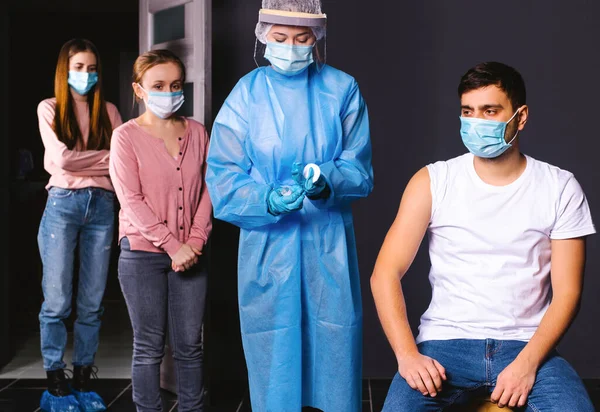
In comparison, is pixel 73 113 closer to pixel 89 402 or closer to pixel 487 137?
pixel 89 402

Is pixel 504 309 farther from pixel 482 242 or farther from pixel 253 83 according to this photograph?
pixel 253 83

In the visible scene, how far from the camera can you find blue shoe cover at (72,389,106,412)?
3113 mm

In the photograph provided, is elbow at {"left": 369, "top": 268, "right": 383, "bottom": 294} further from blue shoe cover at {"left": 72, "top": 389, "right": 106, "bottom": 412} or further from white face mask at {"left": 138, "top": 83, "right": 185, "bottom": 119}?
blue shoe cover at {"left": 72, "top": 389, "right": 106, "bottom": 412}

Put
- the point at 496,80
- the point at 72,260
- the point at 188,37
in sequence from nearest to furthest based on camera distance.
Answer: the point at 496,80, the point at 72,260, the point at 188,37

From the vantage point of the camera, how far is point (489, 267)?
1812 mm

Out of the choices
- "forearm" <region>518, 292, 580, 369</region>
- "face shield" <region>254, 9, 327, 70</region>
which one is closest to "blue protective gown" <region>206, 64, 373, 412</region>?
"face shield" <region>254, 9, 327, 70</region>

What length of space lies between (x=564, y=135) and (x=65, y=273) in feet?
7.54

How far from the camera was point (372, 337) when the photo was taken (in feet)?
12.1

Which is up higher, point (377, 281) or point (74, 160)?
point (74, 160)

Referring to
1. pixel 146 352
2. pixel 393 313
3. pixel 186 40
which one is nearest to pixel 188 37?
pixel 186 40

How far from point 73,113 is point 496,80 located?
1811mm

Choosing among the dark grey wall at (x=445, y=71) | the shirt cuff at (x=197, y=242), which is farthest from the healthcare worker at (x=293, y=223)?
the dark grey wall at (x=445, y=71)

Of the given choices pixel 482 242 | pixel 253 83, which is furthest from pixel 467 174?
pixel 253 83

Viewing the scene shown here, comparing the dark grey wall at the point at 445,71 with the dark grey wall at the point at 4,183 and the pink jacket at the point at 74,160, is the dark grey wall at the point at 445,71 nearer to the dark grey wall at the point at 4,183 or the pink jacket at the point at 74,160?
the pink jacket at the point at 74,160
